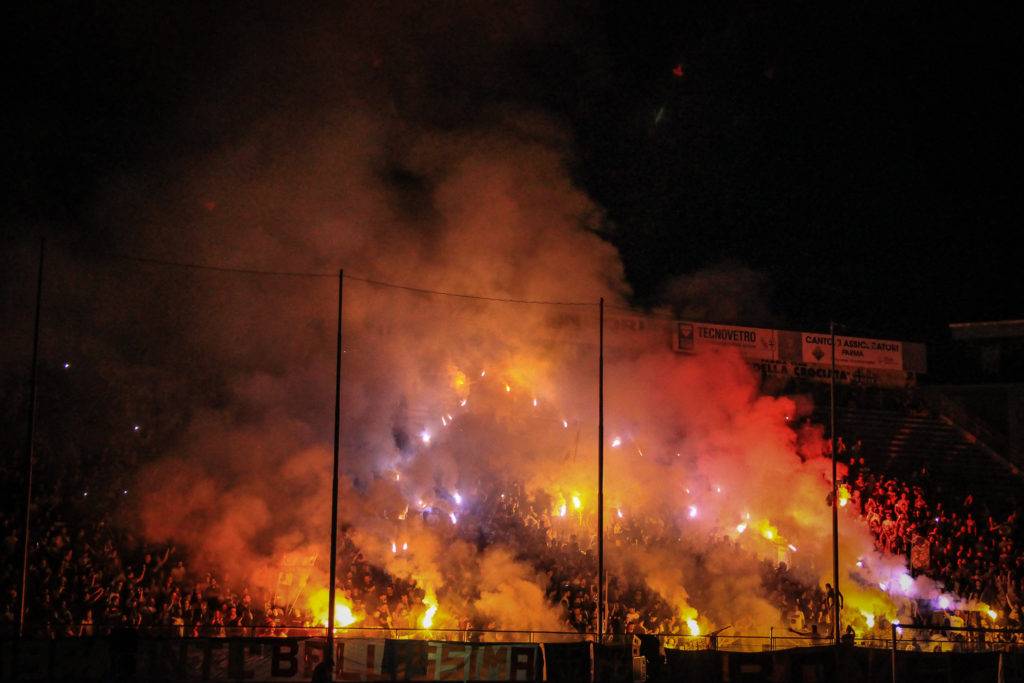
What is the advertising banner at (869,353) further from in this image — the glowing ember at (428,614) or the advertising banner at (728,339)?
the glowing ember at (428,614)

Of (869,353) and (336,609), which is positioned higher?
(869,353)


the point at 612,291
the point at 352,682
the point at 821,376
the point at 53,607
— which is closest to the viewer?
the point at 352,682

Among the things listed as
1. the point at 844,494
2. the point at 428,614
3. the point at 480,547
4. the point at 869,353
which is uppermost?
the point at 869,353

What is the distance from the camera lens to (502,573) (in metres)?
19.4

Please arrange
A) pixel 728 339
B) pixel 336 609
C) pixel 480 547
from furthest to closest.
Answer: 1. pixel 728 339
2. pixel 480 547
3. pixel 336 609

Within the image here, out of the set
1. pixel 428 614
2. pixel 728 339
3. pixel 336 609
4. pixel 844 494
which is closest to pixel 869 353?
pixel 728 339

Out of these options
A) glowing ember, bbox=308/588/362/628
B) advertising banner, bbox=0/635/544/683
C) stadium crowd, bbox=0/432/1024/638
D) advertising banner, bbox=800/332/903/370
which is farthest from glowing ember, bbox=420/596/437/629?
advertising banner, bbox=800/332/903/370

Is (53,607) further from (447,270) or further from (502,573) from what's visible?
(447,270)

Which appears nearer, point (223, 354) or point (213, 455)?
point (213, 455)

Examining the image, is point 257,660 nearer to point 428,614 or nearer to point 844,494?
point 428,614

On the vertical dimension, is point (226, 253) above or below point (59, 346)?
above

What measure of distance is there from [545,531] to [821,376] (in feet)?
46.1

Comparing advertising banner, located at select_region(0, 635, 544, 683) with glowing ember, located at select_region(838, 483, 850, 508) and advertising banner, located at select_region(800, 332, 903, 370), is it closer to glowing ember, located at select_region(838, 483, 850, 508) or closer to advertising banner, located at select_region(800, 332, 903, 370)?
glowing ember, located at select_region(838, 483, 850, 508)

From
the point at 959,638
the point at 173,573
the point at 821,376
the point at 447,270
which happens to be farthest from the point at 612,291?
the point at 173,573
